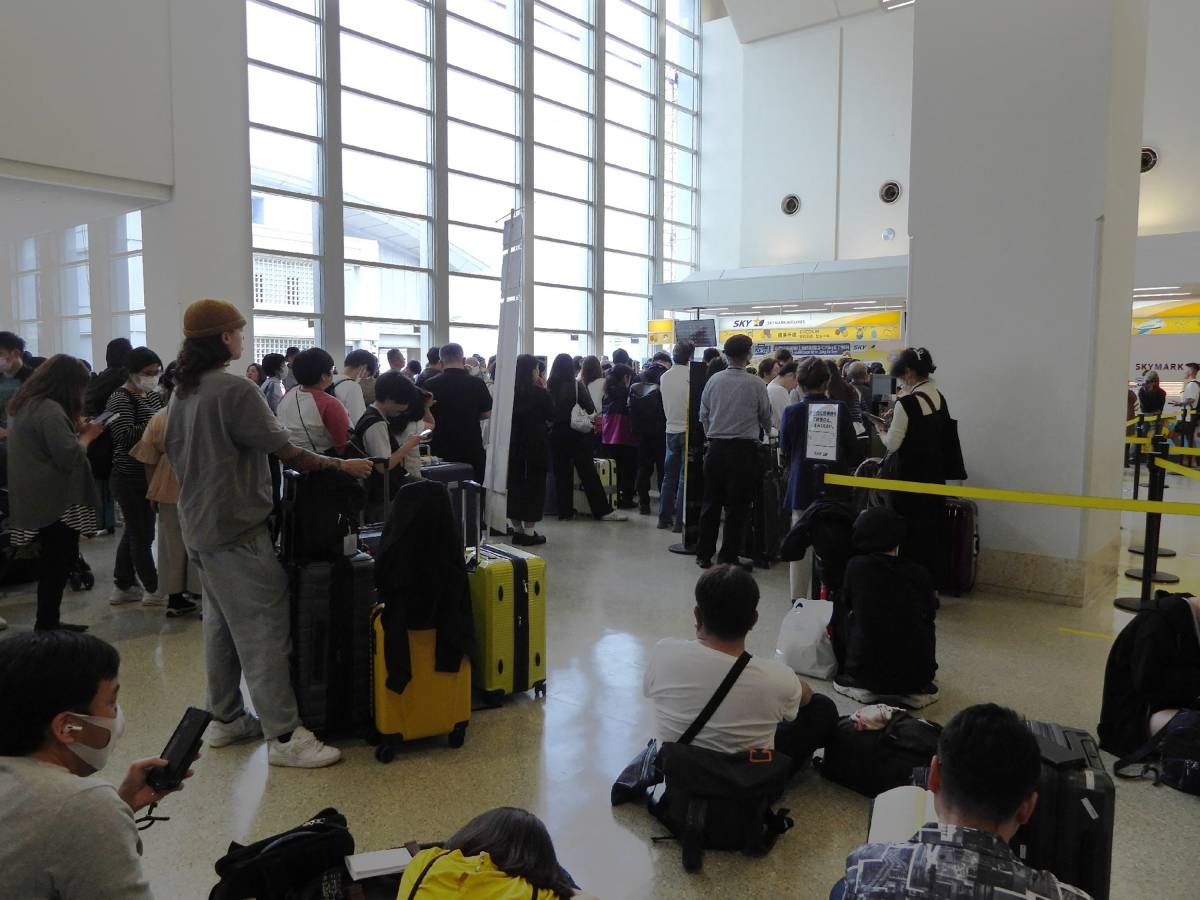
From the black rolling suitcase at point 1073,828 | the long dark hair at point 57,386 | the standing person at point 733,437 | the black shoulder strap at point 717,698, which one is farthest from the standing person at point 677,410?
the black rolling suitcase at point 1073,828

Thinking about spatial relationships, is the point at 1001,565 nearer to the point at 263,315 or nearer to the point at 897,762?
the point at 897,762

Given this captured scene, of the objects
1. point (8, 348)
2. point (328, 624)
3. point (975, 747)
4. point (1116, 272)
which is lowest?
point (328, 624)

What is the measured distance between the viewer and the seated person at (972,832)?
1.30m

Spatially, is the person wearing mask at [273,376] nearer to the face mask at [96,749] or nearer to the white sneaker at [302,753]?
the white sneaker at [302,753]

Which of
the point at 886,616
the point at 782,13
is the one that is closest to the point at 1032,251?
the point at 886,616

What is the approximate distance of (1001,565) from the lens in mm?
5863

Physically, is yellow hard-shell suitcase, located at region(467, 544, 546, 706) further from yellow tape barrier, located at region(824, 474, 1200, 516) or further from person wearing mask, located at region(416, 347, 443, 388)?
person wearing mask, located at region(416, 347, 443, 388)

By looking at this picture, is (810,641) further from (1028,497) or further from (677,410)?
(677,410)

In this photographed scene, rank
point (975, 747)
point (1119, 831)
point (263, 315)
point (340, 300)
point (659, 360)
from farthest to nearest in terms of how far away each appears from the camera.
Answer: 1. point (340, 300)
2. point (263, 315)
3. point (659, 360)
4. point (1119, 831)
5. point (975, 747)

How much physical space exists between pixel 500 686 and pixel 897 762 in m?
1.73

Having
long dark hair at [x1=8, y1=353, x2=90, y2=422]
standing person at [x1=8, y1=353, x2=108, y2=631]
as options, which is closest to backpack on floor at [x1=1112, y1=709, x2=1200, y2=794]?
standing person at [x1=8, y1=353, x2=108, y2=631]

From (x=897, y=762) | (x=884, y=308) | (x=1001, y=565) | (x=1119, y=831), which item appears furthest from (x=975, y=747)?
(x=884, y=308)

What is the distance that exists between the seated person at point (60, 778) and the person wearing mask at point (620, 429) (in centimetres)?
755

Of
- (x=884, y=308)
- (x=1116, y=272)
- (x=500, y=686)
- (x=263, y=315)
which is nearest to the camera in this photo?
(x=500, y=686)
